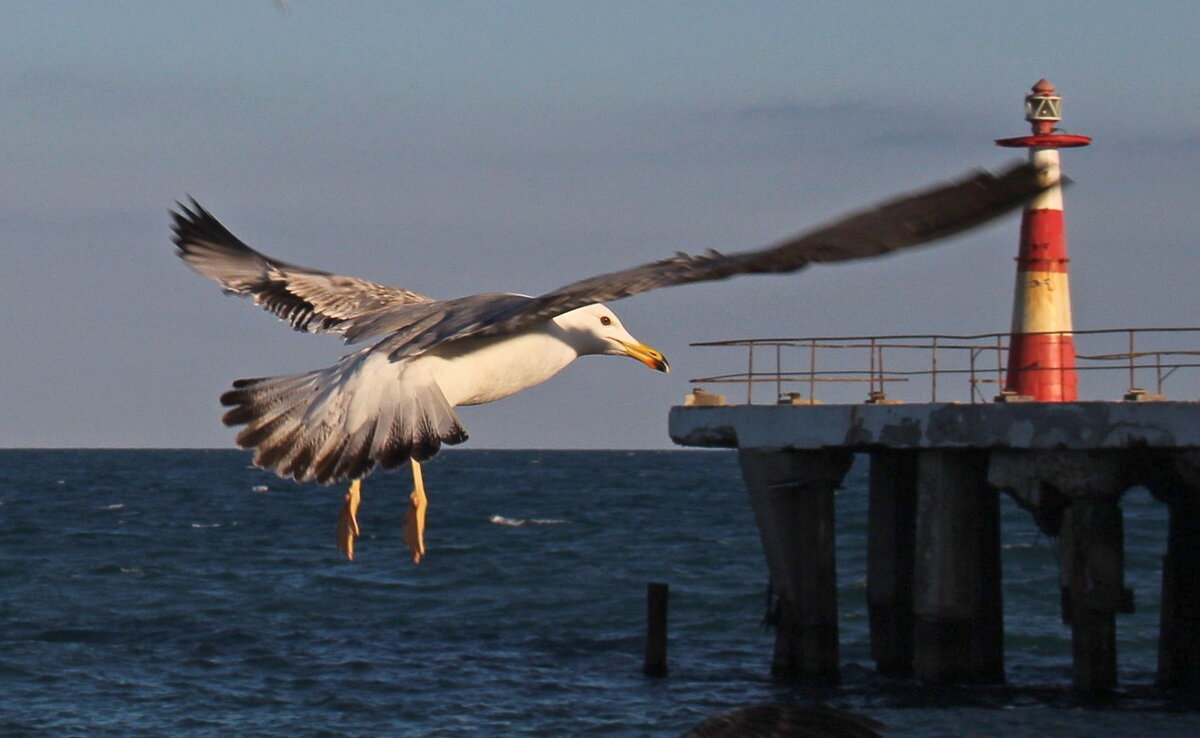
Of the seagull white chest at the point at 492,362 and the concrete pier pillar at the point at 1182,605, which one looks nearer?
the seagull white chest at the point at 492,362

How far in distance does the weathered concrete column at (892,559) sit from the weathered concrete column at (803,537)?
679 millimetres

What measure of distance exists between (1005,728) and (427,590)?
60.6ft

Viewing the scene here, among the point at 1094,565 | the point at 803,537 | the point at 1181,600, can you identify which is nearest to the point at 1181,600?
the point at 1181,600

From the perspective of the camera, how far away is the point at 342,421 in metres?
8.19

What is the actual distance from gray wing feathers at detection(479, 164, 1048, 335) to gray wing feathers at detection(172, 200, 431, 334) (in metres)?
A: 2.67

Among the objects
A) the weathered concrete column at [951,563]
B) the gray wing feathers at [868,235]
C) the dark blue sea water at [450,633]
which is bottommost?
the dark blue sea water at [450,633]

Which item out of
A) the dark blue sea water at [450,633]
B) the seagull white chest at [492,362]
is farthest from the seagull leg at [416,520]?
the dark blue sea water at [450,633]

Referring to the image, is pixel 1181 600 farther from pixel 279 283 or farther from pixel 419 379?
pixel 419 379

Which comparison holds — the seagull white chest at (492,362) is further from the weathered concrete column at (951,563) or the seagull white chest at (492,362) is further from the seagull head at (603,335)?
the weathered concrete column at (951,563)

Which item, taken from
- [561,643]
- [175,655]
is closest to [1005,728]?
[561,643]

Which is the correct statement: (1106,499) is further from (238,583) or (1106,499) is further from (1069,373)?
(238,583)

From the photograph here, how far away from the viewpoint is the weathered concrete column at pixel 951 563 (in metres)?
19.0

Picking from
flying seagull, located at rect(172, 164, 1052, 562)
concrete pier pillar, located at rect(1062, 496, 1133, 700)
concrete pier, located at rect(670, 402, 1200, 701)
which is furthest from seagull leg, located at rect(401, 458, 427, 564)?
concrete pier pillar, located at rect(1062, 496, 1133, 700)

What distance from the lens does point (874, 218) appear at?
21.5ft
